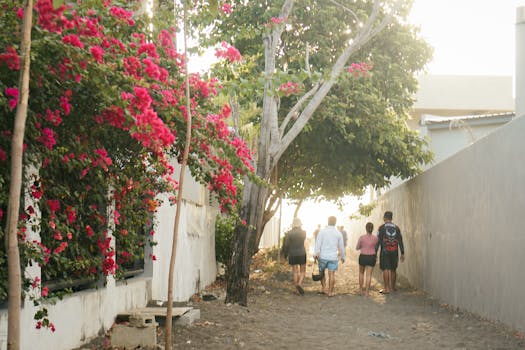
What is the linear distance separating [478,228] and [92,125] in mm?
6474

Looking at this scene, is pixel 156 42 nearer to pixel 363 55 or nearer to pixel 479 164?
pixel 479 164

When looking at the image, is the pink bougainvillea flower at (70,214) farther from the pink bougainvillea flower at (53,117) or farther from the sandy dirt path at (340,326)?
the sandy dirt path at (340,326)

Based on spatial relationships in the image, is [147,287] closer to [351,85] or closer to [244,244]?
[244,244]

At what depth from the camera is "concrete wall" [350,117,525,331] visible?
29.1 feet

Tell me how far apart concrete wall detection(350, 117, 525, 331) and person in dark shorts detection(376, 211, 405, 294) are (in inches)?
19.8

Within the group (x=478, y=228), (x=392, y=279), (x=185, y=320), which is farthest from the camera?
(x=392, y=279)

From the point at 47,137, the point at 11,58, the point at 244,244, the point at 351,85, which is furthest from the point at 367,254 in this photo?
the point at 11,58

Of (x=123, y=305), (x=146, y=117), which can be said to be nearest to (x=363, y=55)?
(x=123, y=305)

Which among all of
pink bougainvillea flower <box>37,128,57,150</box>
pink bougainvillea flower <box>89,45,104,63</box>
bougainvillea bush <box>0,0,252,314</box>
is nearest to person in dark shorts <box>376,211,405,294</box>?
bougainvillea bush <box>0,0,252,314</box>

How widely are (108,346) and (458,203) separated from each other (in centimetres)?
648

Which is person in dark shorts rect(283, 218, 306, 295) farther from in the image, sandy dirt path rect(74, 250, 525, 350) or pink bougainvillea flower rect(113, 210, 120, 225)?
pink bougainvillea flower rect(113, 210, 120, 225)

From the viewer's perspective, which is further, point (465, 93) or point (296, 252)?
point (465, 93)

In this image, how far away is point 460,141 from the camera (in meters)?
23.9

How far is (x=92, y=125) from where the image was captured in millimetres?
6254
